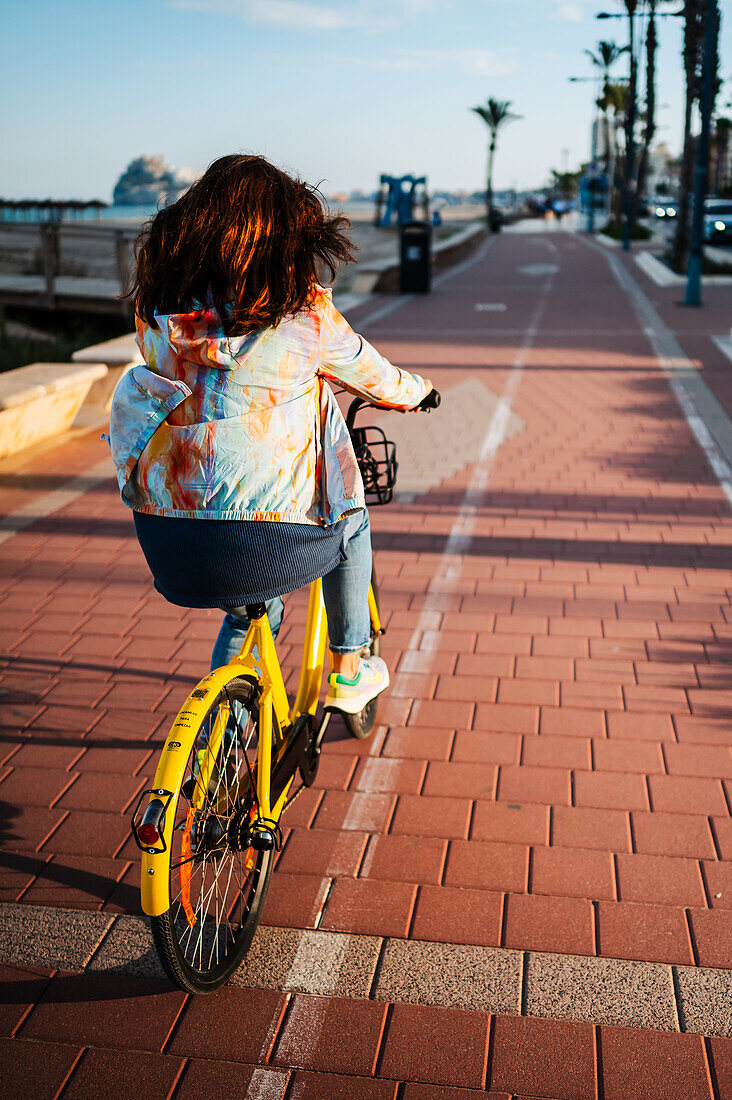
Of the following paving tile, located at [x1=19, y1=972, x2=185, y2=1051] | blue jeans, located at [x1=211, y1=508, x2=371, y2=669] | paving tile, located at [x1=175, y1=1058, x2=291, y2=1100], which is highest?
blue jeans, located at [x1=211, y1=508, x2=371, y2=669]

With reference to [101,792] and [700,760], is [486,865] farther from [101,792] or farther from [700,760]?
[101,792]

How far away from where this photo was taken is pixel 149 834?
2.13m

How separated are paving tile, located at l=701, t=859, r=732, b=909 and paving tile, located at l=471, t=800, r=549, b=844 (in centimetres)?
49

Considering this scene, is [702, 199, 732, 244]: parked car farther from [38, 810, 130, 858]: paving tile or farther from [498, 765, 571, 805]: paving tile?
[38, 810, 130, 858]: paving tile

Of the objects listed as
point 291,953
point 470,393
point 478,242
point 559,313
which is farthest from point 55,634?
point 478,242

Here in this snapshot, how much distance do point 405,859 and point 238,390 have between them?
5.24 feet

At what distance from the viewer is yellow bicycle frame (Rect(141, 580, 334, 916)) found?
2154mm

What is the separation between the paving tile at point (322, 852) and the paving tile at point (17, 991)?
0.75 metres

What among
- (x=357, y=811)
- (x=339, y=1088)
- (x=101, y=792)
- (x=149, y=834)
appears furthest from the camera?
(x=101, y=792)

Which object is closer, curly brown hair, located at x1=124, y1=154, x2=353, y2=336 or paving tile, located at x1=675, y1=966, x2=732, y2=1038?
curly brown hair, located at x1=124, y1=154, x2=353, y2=336

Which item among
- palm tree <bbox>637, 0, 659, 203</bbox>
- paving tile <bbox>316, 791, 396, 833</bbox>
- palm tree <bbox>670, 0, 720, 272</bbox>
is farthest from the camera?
palm tree <bbox>637, 0, 659, 203</bbox>

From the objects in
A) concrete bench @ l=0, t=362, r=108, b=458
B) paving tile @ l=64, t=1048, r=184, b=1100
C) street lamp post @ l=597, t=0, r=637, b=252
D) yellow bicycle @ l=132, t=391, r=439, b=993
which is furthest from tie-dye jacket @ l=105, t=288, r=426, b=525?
street lamp post @ l=597, t=0, r=637, b=252

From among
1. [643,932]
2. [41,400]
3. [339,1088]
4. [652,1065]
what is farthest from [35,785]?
[41,400]

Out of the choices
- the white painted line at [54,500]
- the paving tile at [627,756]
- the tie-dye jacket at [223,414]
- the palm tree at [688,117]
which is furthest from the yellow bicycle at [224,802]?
the palm tree at [688,117]
